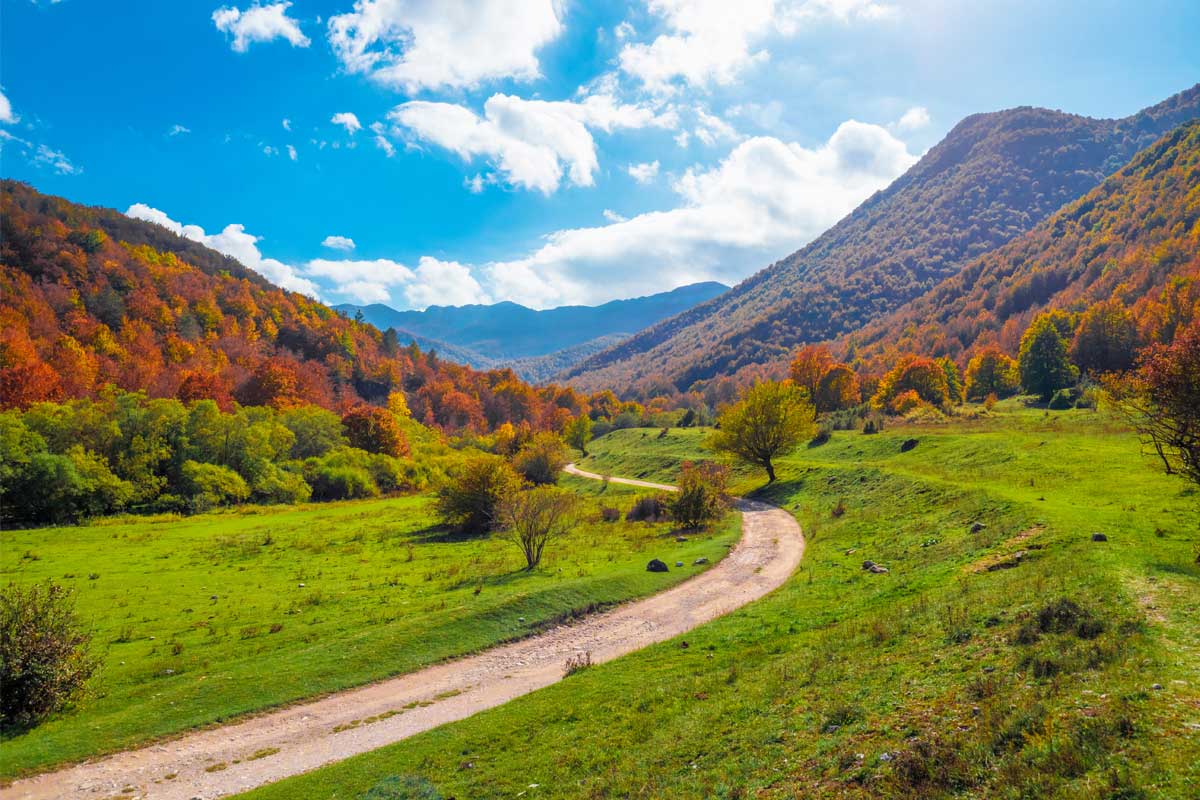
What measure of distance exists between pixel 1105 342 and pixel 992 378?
22011mm

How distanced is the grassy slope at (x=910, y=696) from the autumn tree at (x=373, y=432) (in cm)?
8290

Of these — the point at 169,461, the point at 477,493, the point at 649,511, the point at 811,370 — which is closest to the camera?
the point at 477,493

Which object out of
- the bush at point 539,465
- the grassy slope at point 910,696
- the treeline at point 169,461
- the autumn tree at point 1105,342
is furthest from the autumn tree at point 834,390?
the grassy slope at point 910,696

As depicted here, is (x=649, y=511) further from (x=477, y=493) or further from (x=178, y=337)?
(x=178, y=337)

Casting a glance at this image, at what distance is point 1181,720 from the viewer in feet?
24.9

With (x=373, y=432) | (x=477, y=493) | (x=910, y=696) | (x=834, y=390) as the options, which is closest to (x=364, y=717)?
(x=910, y=696)

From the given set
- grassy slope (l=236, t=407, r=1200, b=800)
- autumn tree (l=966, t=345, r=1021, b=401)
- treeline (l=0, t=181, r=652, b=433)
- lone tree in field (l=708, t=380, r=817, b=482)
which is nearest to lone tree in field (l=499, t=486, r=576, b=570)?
grassy slope (l=236, t=407, r=1200, b=800)

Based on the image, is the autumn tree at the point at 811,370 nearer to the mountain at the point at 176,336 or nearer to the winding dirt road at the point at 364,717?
the mountain at the point at 176,336

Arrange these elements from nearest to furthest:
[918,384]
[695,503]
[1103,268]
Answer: [695,503], [918,384], [1103,268]

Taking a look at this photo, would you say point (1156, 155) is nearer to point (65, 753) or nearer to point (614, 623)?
point (614, 623)

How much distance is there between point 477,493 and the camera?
44594 millimetres

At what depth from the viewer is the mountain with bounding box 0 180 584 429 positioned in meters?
A: 93.9

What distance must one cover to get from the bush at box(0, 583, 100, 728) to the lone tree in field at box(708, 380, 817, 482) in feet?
172

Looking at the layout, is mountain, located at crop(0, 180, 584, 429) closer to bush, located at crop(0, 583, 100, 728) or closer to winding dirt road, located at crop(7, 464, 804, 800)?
bush, located at crop(0, 583, 100, 728)
